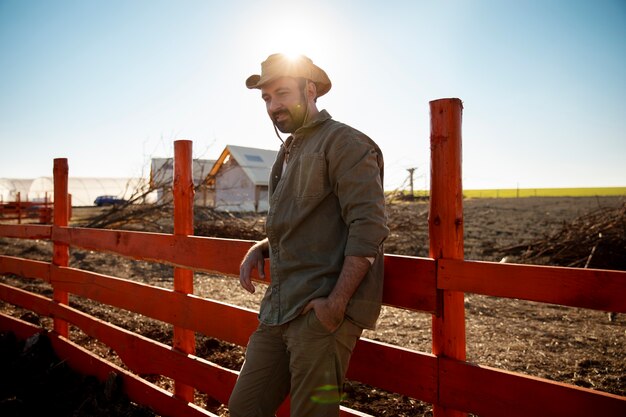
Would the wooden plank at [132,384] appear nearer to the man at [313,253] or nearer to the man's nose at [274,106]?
the man at [313,253]

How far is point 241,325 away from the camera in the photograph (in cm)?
270

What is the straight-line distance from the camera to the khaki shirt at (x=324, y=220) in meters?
1.74

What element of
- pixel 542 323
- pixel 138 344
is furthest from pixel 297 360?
pixel 542 323

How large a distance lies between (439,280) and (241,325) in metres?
1.31

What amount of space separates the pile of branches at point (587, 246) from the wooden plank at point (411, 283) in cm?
813

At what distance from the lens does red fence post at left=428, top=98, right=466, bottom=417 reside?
75.0 inches

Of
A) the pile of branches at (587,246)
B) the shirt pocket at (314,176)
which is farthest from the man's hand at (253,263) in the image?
the pile of branches at (587,246)

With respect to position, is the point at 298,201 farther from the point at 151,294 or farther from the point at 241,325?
the point at 151,294

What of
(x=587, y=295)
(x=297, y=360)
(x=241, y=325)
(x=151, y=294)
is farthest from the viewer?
(x=151, y=294)

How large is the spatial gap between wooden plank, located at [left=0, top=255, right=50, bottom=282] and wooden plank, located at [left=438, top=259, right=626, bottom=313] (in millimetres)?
4200

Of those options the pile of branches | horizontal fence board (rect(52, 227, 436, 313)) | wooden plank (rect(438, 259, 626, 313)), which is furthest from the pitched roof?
wooden plank (rect(438, 259, 626, 313))

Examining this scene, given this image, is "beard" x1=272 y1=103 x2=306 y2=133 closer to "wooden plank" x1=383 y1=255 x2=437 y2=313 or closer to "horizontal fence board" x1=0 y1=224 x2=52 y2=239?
"wooden plank" x1=383 y1=255 x2=437 y2=313

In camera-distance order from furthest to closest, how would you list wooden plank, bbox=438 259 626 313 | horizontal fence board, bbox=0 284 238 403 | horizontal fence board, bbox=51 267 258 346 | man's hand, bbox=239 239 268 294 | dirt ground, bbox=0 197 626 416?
dirt ground, bbox=0 197 626 416 → horizontal fence board, bbox=0 284 238 403 → horizontal fence board, bbox=51 267 258 346 → man's hand, bbox=239 239 268 294 → wooden plank, bbox=438 259 626 313

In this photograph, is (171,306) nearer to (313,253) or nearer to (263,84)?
(313,253)
